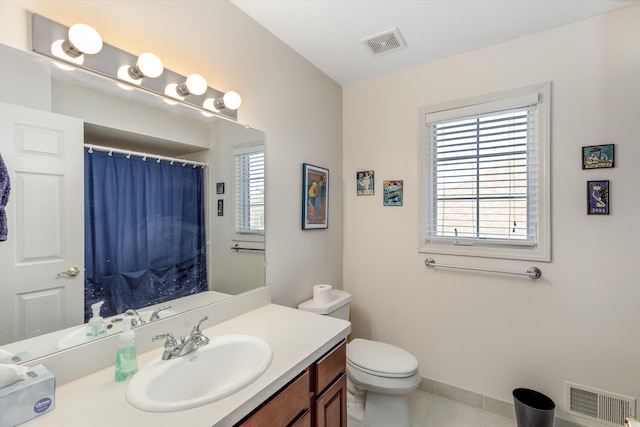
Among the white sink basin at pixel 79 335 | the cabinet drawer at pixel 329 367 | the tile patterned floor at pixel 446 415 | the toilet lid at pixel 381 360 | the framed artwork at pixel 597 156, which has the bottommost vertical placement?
the tile patterned floor at pixel 446 415

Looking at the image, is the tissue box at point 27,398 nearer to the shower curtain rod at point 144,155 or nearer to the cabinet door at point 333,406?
the shower curtain rod at point 144,155

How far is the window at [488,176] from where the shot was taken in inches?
71.3

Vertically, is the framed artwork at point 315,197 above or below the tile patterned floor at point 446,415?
above

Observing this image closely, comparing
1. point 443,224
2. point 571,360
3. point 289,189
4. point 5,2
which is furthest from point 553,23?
point 5,2

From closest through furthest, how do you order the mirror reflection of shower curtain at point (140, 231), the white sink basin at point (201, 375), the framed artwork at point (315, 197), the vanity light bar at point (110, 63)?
the white sink basin at point (201, 375) → the vanity light bar at point (110, 63) → the mirror reflection of shower curtain at point (140, 231) → the framed artwork at point (315, 197)

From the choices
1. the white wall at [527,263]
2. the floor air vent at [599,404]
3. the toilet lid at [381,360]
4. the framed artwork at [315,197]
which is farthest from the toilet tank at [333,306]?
the floor air vent at [599,404]

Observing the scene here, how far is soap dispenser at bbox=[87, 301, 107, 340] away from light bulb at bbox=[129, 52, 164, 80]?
2.88ft

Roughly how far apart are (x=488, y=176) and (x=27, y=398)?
7.76ft

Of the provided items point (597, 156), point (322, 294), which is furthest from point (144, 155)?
point (597, 156)

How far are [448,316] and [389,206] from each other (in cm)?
91

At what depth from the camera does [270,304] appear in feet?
5.65

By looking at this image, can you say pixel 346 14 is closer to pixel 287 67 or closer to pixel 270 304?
pixel 287 67

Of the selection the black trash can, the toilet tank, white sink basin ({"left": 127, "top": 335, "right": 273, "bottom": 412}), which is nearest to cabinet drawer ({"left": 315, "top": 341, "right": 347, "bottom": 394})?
white sink basin ({"left": 127, "top": 335, "right": 273, "bottom": 412})

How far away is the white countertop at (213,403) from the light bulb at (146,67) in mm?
1085
